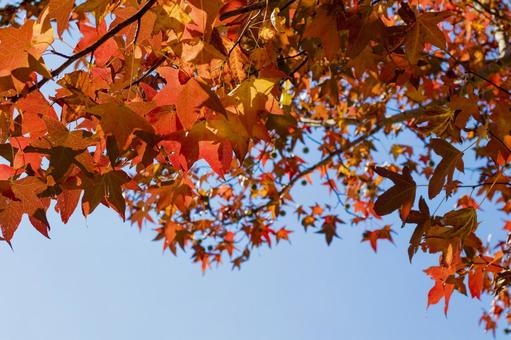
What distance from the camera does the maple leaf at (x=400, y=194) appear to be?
132cm

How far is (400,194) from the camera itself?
1.34 metres

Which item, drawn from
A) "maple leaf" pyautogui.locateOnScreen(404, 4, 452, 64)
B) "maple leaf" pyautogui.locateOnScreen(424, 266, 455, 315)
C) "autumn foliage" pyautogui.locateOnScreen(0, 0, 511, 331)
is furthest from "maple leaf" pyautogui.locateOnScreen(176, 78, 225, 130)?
"maple leaf" pyautogui.locateOnScreen(424, 266, 455, 315)

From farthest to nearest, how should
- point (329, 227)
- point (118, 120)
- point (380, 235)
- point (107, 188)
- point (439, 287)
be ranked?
point (329, 227)
point (380, 235)
point (439, 287)
point (107, 188)
point (118, 120)

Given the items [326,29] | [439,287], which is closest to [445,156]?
[326,29]

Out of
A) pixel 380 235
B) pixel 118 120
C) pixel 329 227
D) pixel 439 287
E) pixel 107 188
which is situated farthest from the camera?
pixel 329 227

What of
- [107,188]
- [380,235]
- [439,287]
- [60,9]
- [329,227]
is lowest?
[439,287]

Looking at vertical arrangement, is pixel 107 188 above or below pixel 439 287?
above

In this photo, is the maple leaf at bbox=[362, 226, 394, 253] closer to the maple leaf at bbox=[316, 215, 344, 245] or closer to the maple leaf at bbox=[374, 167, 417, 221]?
the maple leaf at bbox=[316, 215, 344, 245]

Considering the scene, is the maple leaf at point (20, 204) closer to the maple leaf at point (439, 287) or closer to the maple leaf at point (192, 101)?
the maple leaf at point (192, 101)

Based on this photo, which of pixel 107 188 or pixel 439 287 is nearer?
pixel 107 188

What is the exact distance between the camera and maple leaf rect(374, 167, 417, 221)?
132 cm

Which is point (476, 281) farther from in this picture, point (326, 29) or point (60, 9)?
point (60, 9)

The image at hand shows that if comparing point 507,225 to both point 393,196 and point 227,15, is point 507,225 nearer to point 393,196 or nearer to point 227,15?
point 393,196

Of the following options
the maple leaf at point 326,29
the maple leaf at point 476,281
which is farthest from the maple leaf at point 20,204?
the maple leaf at point 476,281
